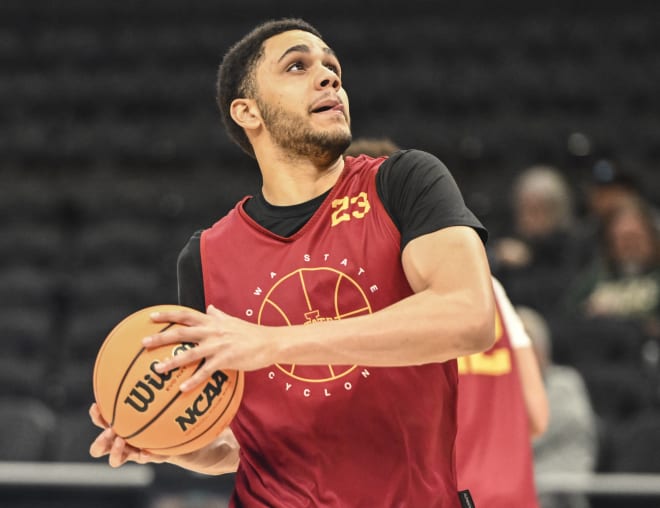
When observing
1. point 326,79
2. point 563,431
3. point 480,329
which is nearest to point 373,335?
point 480,329

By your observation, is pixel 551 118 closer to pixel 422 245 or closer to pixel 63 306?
pixel 63 306

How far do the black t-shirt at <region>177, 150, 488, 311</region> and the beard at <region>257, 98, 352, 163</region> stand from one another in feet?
0.42

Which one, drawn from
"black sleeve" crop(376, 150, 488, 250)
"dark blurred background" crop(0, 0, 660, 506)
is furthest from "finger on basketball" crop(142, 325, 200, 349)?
"dark blurred background" crop(0, 0, 660, 506)

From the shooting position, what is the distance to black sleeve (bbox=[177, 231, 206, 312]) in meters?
3.01

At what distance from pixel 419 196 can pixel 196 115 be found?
25.9ft

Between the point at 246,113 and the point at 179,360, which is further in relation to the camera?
the point at 246,113

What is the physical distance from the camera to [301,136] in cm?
291

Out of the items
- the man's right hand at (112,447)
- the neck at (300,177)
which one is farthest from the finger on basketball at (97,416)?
the neck at (300,177)

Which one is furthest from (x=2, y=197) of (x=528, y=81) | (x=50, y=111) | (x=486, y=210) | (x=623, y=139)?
(x=623, y=139)

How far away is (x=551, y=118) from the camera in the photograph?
9.60m

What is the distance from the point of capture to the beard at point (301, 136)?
2869mm

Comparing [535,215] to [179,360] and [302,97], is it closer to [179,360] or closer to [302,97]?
[302,97]

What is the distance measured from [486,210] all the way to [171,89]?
358 cm

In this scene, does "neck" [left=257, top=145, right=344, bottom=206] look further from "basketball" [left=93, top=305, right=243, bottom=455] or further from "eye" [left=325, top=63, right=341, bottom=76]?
"basketball" [left=93, top=305, right=243, bottom=455]
